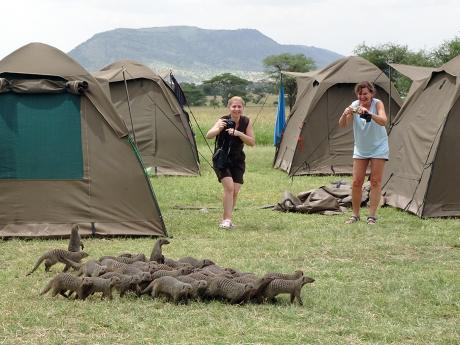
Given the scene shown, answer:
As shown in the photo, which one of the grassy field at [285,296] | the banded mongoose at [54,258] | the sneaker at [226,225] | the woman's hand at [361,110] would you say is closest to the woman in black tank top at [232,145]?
the sneaker at [226,225]

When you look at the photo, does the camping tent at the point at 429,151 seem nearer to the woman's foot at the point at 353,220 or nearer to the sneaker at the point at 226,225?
the woman's foot at the point at 353,220

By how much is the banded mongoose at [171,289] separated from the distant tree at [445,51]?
144 feet

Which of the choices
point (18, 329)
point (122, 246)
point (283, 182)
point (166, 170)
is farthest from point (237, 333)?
point (166, 170)

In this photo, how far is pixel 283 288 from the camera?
575 cm

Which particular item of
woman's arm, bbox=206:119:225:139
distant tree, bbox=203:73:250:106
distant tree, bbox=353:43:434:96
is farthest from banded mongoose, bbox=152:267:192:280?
distant tree, bbox=203:73:250:106

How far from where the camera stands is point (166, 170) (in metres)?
15.8

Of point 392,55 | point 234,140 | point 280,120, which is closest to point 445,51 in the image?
point 392,55

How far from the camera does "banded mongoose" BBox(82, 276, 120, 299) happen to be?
585cm

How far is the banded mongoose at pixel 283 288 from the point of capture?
575 centimetres

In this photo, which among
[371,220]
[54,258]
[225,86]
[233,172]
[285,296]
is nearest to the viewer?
[285,296]

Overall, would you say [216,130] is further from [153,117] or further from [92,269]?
[153,117]

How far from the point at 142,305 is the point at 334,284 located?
1608mm

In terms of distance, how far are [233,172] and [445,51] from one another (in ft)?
141

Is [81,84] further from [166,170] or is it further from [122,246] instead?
[166,170]
